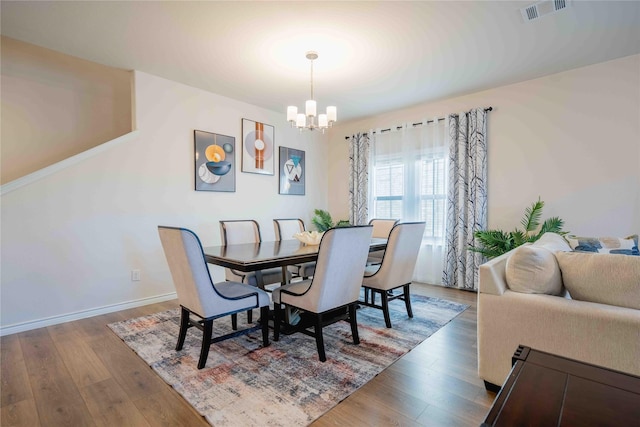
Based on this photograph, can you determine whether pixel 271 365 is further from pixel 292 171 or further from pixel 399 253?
pixel 292 171

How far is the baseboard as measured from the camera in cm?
261

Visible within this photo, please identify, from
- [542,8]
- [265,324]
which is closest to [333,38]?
[542,8]

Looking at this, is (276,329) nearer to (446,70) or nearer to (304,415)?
(304,415)

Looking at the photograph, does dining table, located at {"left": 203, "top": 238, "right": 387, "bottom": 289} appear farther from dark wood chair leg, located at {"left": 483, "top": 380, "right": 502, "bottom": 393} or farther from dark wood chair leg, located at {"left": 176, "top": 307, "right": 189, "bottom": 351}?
dark wood chair leg, located at {"left": 483, "top": 380, "right": 502, "bottom": 393}

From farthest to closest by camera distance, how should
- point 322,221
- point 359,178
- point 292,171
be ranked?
point 322,221 → point 359,178 → point 292,171

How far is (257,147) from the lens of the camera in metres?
4.46

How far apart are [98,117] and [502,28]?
14.8 feet

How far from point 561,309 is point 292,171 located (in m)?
4.07

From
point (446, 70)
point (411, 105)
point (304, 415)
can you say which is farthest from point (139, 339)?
point (411, 105)

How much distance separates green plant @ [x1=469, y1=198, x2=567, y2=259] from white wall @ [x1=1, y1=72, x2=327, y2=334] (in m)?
3.11

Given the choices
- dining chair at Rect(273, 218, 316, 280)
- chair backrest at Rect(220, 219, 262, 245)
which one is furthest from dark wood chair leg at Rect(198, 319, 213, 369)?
dining chair at Rect(273, 218, 316, 280)

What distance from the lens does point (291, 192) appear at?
4977 mm

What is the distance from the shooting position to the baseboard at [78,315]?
2.61 metres

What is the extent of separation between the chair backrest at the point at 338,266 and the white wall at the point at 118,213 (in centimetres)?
235
